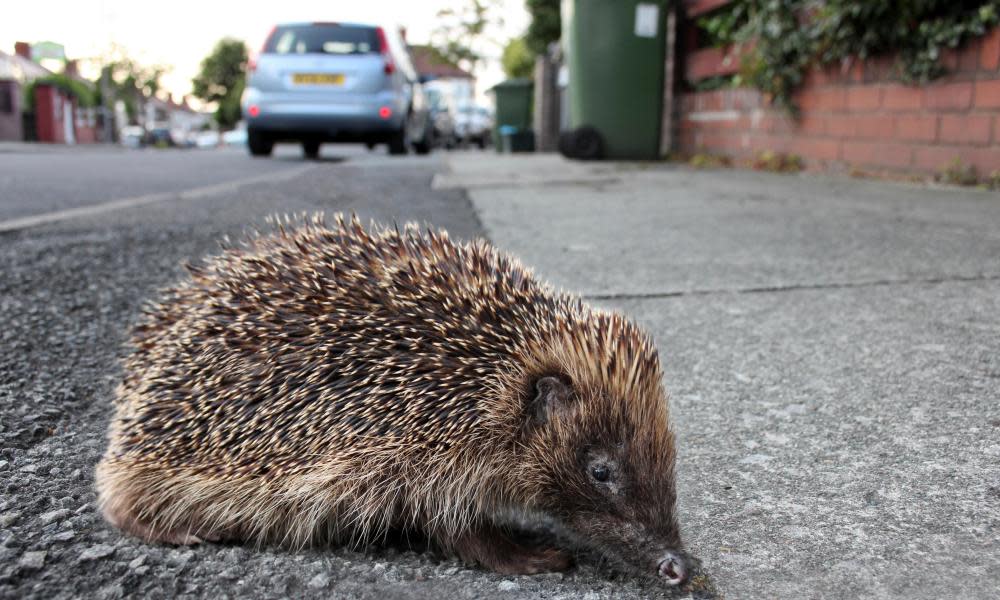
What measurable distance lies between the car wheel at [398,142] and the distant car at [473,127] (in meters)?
20.8

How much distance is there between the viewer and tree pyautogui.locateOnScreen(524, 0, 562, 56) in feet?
115

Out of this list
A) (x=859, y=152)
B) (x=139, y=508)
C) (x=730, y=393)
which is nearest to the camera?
(x=139, y=508)

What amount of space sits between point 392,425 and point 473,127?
40.6 m

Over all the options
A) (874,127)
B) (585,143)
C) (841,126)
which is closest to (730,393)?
(874,127)

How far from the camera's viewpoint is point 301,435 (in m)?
2.09

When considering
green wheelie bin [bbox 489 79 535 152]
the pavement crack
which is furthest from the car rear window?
the pavement crack

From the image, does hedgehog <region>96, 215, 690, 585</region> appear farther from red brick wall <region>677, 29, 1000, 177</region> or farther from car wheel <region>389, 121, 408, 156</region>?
car wheel <region>389, 121, 408, 156</region>

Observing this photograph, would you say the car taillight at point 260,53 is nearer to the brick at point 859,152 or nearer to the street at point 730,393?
the street at point 730,393

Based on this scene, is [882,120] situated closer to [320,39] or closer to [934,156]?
[934,156]

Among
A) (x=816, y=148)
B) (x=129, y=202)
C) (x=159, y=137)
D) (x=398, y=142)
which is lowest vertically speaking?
(x=129, y=202)

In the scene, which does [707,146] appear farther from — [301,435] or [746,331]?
[301,435]

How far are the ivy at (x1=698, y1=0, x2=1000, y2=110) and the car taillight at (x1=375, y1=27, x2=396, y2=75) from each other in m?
5.73

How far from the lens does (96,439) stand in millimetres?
2445

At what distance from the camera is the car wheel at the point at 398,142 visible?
15.9 m
